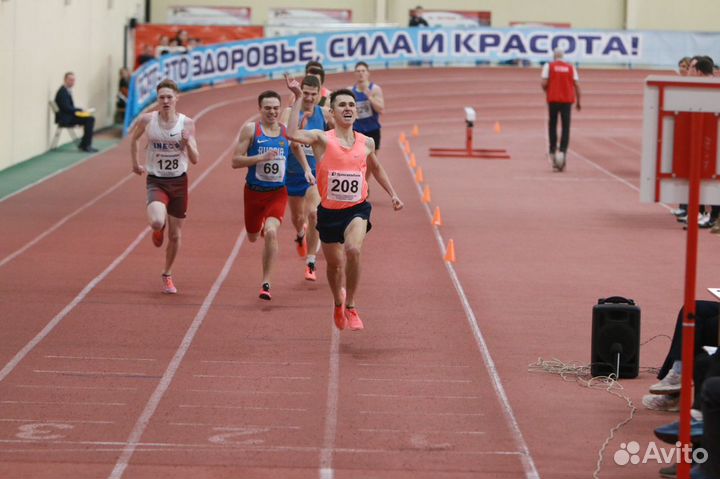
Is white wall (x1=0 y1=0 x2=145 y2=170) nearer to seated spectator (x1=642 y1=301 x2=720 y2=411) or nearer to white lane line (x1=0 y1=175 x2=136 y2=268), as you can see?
white lane line (x1=0 y1=175 x2=136 y2=268)

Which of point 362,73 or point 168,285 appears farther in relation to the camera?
point 362,73

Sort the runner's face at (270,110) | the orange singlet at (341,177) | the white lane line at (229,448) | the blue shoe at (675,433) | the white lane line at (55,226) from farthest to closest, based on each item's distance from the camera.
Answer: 1. the white lane line at (55,226)
2. the runner's face at (270,110)
3. the orange singlet at (341,177)
4. the white lane line at (229,448)
5. the blue shoe at (675,433)

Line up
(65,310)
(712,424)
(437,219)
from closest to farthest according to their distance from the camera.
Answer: (712,424) → (65,310) → (437,219)

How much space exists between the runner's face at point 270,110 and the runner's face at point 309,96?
0.73 meters

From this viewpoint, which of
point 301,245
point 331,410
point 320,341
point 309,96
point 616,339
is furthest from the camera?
point 301,245

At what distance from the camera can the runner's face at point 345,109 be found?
1112 centimetres

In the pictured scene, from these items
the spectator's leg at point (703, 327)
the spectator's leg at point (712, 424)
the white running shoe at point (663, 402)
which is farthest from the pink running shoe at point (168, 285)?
the spectator's leg at point (712, 424)

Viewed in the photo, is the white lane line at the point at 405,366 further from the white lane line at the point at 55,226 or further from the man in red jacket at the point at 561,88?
the man in red jacket at the point at 561,88

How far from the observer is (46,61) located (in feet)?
87.5

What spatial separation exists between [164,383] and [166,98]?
4.10m

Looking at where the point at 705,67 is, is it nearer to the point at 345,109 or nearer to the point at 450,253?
the point at 450,253

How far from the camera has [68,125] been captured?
26953 millimetres

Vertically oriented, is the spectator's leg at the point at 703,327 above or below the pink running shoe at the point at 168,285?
above

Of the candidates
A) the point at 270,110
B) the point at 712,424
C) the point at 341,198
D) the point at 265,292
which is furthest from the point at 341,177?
the point at 712,424
